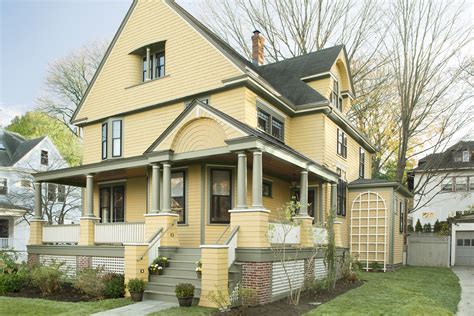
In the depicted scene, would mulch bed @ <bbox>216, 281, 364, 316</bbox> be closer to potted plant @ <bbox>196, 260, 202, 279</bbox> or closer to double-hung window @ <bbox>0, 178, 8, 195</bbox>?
potted plant @ <bbox>196, 260, 202, 279</bbox>

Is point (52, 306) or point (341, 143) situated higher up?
point (341, 143)

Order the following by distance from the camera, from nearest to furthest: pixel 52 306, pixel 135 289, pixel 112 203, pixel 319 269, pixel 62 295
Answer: pixel 52 306, pixel 135 289, pixel 62 295, pixel 319 269, pixel 112 203

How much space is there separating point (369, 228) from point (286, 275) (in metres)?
9.23

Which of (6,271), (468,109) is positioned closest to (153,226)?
(6,271)

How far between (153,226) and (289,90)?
336 inches

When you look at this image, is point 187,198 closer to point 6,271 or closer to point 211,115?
point 211,115

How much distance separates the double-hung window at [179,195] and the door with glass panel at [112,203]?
3283 millimetres

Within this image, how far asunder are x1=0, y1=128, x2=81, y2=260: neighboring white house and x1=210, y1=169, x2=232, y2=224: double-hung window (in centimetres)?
1629

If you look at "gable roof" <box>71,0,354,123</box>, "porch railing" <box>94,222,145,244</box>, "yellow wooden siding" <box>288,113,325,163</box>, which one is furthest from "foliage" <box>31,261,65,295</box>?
"yellow wooden siding" <box>288,113,325,163</box>

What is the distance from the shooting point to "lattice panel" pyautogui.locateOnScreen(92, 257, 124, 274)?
12328 mm

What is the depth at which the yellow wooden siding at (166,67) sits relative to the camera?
44.9 ft

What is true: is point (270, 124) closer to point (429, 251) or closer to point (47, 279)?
point (47, 279)

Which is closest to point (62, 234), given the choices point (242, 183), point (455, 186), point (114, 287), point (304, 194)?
point (114, 287)

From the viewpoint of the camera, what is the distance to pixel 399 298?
1027 centimetres
